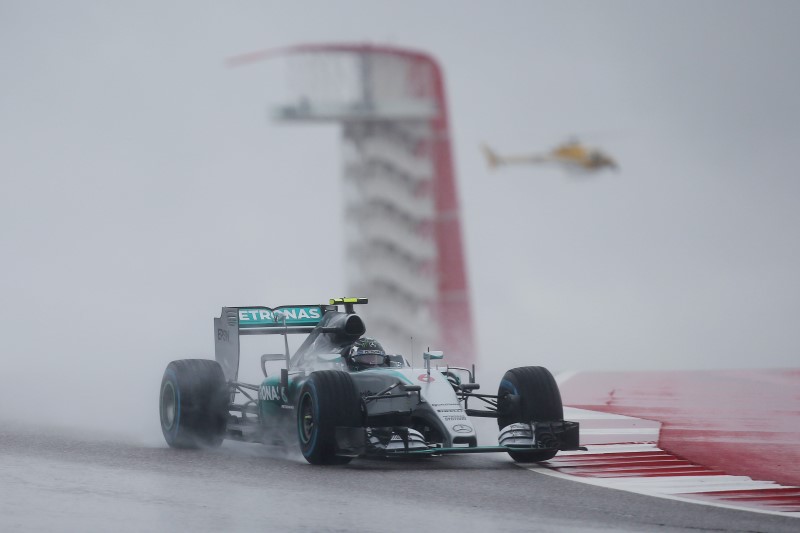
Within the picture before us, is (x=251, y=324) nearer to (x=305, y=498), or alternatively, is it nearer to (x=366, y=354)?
(x=366, y=354)

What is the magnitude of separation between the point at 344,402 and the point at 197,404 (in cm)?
222

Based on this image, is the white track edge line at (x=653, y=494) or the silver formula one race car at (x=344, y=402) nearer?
the white track edge line at (x=653, y=494)

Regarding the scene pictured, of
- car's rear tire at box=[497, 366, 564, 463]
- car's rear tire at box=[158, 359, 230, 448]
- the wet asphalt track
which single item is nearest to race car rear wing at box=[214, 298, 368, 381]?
car's rear tire at box=[158, 359, 230, 448]

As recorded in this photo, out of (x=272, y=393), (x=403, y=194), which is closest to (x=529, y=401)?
(x=272, y=393)

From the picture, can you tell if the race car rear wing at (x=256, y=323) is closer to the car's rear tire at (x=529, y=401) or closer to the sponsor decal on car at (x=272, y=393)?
the sponsor decal on car at (x=272, y=393)

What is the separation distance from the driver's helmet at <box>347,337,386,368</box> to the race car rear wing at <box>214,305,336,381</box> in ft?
4.25

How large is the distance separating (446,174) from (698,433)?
4474 cm

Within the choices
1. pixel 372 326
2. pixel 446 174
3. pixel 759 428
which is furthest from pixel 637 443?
pixel 446 174

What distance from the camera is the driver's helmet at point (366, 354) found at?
1281 centimetres

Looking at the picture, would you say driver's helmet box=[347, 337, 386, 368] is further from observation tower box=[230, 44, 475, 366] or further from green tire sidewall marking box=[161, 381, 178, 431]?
observation tower box=[230, 44, 475, 366]

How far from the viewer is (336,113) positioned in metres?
60.3

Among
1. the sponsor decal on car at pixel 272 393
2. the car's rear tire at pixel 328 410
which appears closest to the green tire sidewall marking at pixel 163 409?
the sponsor decal on car at pixel 272 393

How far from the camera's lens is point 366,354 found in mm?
12836

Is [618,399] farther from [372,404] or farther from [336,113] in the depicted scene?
[336,113]
